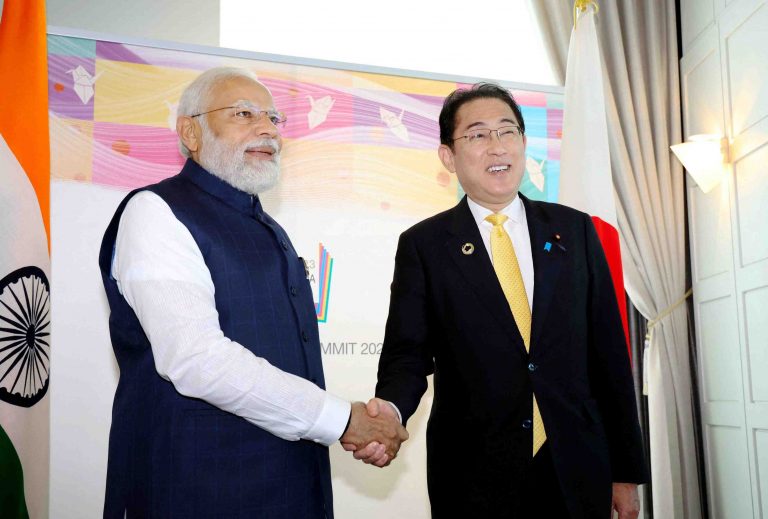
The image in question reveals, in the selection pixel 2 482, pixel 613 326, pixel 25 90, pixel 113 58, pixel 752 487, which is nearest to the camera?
pixel 613 326

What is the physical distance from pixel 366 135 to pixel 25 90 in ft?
5.76

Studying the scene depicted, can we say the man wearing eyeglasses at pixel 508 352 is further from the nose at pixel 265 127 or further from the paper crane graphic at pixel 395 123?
the paper crane graphic at pixel 395 123

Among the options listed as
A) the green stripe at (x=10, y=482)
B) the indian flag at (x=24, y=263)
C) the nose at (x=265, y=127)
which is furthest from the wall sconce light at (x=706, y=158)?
the green stripe at (x=10, y=482)

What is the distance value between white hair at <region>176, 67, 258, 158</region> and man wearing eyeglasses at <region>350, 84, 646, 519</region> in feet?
2.32

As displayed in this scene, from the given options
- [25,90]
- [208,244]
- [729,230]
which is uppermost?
[25,90]

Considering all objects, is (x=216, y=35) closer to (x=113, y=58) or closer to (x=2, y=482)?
(x=113, y=58)

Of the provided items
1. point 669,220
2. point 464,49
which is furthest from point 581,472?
point 464,49

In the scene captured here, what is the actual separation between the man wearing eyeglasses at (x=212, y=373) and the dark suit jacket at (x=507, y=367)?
228 mm

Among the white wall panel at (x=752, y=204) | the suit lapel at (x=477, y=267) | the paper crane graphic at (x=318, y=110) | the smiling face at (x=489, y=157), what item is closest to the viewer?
the suit lapel at (x=477, y=267)

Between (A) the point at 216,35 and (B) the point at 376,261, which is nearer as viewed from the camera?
(B) the point at 376,261

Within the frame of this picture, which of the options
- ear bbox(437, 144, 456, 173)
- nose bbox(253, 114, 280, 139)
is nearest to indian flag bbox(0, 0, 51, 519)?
nose bbox(253, 114, 280, 139)

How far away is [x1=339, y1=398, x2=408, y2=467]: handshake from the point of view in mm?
2033

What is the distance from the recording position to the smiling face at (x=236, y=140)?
7.23ft

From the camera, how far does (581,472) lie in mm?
1900
